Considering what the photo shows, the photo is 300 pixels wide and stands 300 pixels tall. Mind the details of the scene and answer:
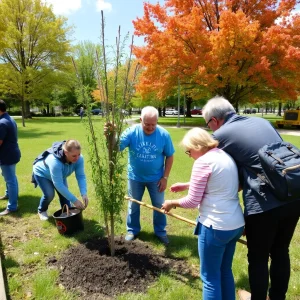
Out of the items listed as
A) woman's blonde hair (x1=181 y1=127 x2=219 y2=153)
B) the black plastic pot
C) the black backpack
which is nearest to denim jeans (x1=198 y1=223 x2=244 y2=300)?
the black backpack

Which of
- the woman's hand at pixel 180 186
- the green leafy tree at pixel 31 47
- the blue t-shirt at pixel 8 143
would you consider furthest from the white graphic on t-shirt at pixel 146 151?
the green leafy tree at pixel 31 47

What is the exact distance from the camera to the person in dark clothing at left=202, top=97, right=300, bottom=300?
217cm

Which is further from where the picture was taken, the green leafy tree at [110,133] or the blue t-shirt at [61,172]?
the blue t-shirt at [61,172]

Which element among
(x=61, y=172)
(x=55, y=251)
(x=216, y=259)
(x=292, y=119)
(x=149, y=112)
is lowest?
(x=55, y=251)

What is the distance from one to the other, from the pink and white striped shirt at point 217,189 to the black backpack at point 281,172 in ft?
0.78

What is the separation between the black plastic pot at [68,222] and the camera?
165 inches

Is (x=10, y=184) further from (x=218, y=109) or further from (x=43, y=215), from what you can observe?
(x=218, y=109)

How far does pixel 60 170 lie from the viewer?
4.05m

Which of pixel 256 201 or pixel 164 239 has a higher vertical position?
A: pixel 256 201

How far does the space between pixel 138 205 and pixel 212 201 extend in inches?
78.9

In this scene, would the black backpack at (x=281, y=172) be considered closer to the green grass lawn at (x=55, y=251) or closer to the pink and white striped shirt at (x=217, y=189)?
the pink and white striped shirt at (x=217, y=189)

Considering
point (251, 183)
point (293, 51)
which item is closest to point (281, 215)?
point (251, 183)

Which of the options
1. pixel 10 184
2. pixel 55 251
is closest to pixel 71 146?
pixel 55 251

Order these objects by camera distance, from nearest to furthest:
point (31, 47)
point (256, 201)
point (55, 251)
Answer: point (256, 201) < point (55, 251) < point (31, 47)
